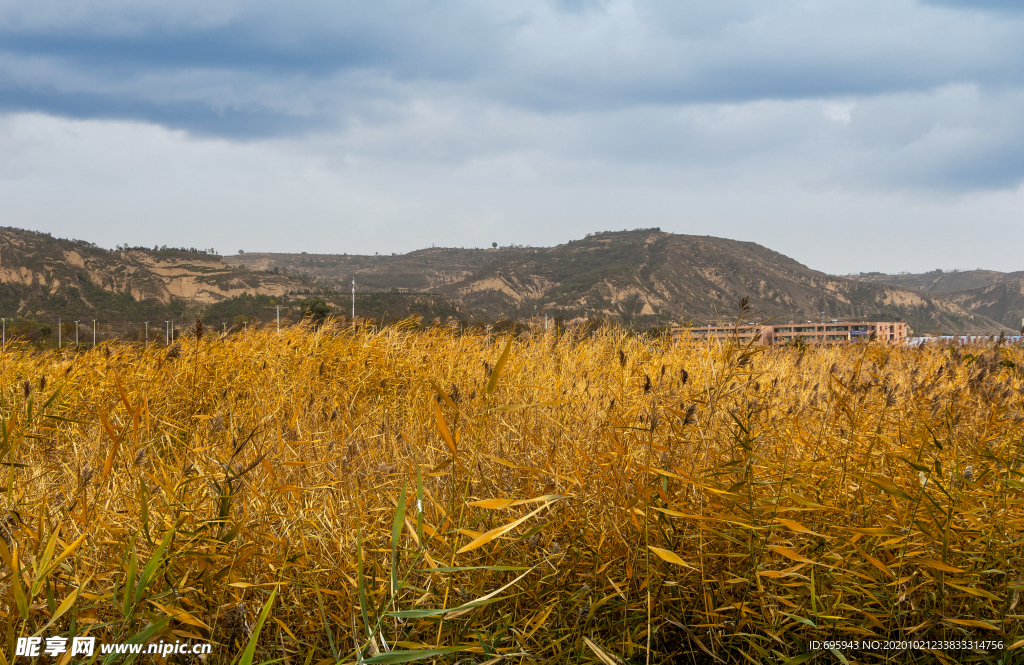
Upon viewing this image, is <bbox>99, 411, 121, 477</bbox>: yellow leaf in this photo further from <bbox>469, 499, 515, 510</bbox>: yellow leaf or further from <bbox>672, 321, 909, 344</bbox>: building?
<bbox>672, 321, 909, 344</bbox>: building

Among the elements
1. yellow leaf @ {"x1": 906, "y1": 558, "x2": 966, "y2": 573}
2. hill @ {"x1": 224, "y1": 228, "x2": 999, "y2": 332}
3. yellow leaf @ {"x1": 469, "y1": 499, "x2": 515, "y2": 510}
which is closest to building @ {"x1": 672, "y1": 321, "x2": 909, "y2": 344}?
yellow leaf @ {"x1": 906, "y1": 558, "x2": 966, "y2": 573}

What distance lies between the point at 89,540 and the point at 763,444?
254 centimetres

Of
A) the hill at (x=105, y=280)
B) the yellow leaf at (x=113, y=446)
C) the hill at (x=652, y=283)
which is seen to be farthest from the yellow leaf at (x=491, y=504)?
the hill at (x=652, y=283)

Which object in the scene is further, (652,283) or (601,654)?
(652,283)

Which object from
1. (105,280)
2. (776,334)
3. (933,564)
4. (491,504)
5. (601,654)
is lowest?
(601,654)

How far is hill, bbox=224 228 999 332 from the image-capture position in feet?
361

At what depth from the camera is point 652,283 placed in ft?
392

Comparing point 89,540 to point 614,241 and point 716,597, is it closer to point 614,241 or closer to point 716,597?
point 716,597

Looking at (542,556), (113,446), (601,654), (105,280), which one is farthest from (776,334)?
(105,280)

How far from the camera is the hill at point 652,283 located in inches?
4328

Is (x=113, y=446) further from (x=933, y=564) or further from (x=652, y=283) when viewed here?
(x=652, y=283)

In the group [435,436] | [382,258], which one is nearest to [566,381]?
[435,436]

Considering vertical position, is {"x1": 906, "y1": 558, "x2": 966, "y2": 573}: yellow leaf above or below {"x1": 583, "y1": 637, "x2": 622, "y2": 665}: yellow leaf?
above

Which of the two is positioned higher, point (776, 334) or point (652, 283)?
point (652, 283)
